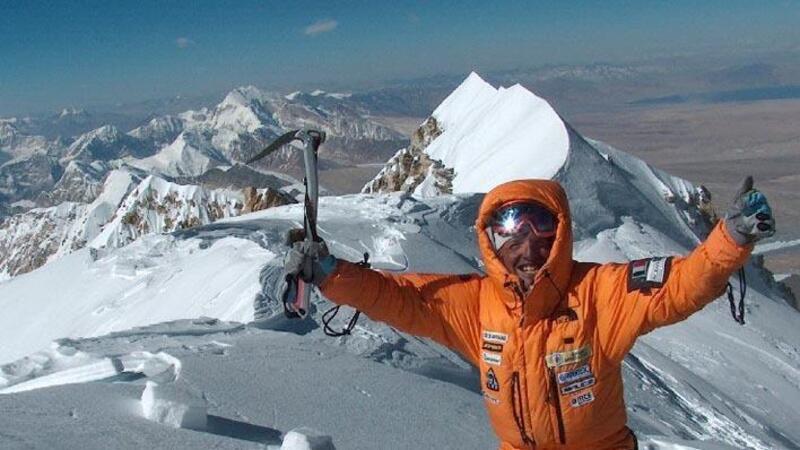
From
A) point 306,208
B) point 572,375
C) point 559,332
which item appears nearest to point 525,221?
point 559,332

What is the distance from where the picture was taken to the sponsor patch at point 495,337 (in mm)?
4125

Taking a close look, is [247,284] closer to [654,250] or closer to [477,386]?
[477,386]

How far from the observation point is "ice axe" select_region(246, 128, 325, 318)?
452cm

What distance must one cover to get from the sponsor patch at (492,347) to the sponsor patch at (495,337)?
0.05ft

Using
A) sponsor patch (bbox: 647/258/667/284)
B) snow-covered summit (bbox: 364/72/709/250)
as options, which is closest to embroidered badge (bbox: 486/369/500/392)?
sponsor patch (bbox: 647/258/667/284)

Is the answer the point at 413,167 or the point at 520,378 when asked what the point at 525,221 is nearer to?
the point at 520,378

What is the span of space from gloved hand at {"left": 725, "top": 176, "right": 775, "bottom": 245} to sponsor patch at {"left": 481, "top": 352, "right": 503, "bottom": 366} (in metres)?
1.36

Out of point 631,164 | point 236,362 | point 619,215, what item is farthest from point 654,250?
point 236,362

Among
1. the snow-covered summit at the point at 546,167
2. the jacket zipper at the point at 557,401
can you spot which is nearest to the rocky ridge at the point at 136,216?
the snow-covered summit at the point at 546,167

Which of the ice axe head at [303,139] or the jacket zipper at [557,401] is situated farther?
the ice axe head at [303,139]

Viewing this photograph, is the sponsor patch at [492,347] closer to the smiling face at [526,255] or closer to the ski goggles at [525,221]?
the smiling face at [526,255]

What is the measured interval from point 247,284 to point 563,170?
13110 mm

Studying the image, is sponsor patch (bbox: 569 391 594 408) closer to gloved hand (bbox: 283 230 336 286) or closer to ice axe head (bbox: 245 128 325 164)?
gloved hand (bbox: 283 230 336 286)

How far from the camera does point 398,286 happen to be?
4465mm
